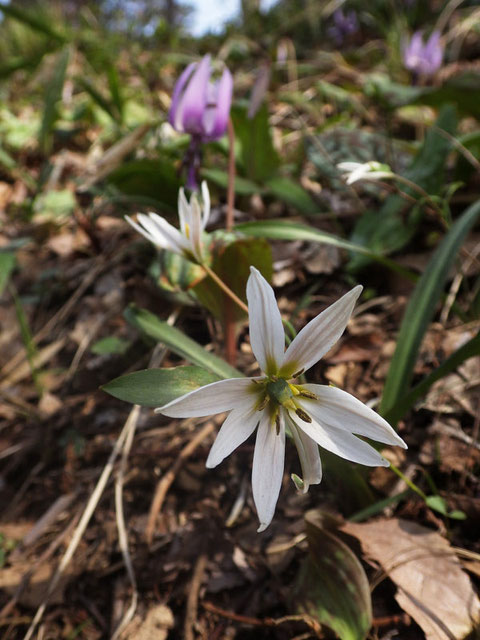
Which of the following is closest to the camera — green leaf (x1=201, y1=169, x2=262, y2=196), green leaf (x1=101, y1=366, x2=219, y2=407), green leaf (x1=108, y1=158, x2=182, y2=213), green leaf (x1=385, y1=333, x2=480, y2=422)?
green leaf (x1=101, y1=366, x2=219, y2=407)

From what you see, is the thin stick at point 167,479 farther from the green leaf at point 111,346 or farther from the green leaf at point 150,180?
the green leaf at point 150,180

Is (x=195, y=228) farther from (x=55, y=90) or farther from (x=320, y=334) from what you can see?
(x=55, y=90)

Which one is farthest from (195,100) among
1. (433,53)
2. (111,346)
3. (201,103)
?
(433,53)

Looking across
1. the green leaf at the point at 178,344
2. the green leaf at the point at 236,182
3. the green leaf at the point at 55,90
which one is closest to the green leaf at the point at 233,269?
the green leaf at the point at 178,344

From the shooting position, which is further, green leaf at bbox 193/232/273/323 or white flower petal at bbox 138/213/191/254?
green leaf at bbox 193/232/273/323

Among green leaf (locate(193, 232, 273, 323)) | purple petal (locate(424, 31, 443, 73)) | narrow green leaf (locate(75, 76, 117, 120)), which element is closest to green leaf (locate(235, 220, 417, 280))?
green leaf (locate(193, 232, 273, 323))

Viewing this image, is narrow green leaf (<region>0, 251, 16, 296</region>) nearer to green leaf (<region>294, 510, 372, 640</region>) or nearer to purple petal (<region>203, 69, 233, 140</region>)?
purple petal (<region>203, 69, 233, 140</region>)

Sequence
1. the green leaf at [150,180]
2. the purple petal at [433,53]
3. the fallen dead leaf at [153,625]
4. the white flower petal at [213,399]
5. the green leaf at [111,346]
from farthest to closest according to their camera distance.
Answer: the purple petal at [433,53]
the green leaf at [150,180]
the green leaf at [111,346]
the fallen dead leaf at [153,625]
the white flower petal at [213,399]
